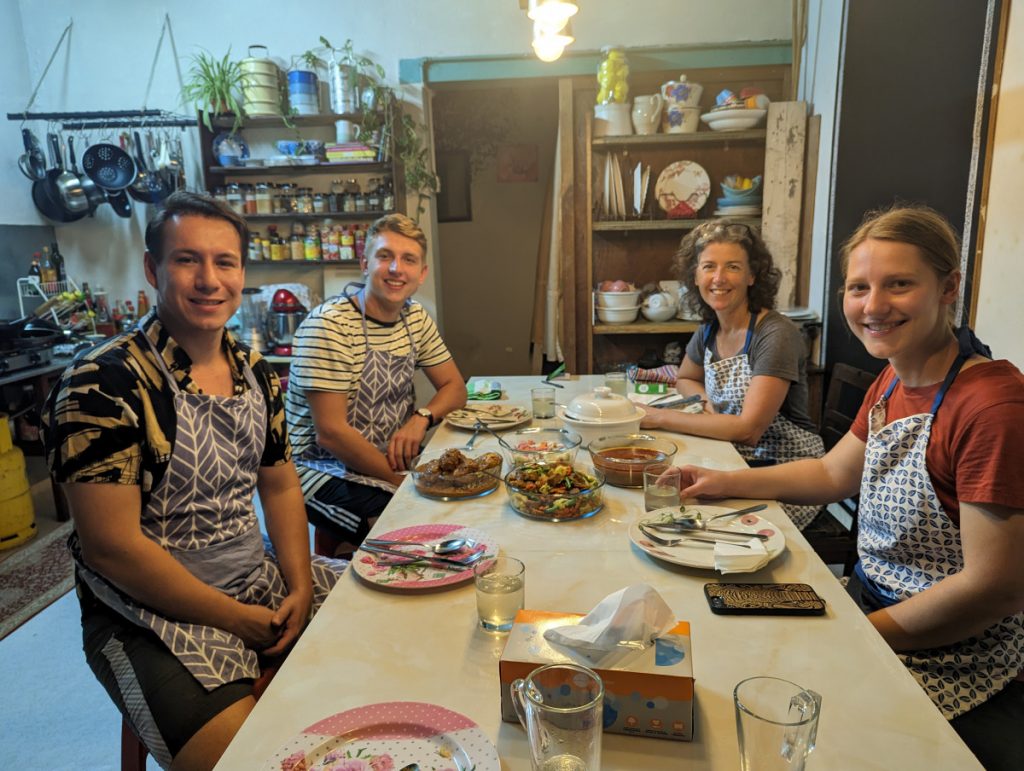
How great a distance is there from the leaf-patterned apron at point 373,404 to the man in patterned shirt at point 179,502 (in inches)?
24.7

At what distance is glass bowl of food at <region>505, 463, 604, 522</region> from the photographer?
1480 millimetres

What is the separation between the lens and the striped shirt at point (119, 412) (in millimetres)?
1280

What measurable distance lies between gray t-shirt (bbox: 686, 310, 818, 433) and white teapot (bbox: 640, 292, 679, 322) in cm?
162

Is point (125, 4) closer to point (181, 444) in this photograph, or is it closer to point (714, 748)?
point (181, 444)

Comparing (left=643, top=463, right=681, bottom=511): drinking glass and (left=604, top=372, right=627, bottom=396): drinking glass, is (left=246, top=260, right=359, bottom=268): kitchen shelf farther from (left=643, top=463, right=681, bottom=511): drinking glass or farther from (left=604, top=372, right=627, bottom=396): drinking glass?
(left=643, top=463, right=681, bottom=511): drinking glass

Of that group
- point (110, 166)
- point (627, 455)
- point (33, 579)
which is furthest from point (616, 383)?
point (110, 166)

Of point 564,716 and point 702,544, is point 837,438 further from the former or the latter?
point 564,716

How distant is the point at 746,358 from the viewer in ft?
7.54

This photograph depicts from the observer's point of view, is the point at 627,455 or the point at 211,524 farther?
the point at 627,455

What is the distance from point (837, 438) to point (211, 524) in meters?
1.96

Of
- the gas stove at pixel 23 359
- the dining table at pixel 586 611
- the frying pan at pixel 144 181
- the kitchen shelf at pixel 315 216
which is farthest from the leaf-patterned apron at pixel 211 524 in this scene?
the frying pan at pixel 144 181

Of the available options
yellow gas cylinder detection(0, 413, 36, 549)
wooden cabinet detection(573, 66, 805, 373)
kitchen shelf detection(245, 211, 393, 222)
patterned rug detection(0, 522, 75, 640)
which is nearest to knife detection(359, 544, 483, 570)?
patterned rug detection(0, 522, 75, 640)

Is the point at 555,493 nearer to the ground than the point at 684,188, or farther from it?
nearer to the ground

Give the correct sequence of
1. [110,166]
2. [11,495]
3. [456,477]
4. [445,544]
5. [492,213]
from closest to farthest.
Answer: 1. [445,544]
2. [456,477]
3. [11,495]
4. [110,166]
5. [492,213]
